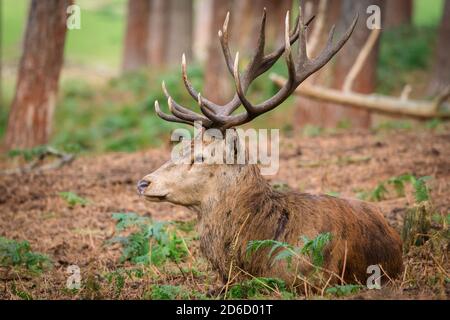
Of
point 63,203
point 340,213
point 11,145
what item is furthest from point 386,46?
point 340,213

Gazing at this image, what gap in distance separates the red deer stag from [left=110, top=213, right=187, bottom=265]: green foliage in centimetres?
90

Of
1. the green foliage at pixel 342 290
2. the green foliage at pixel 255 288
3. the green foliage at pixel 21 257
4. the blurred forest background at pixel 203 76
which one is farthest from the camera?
the blurred forest background at pixel 203 76

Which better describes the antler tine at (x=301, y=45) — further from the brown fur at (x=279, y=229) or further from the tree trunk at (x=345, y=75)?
the tree trunk at (x=345, y=75)

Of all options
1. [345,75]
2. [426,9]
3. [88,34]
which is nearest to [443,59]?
[345,75]

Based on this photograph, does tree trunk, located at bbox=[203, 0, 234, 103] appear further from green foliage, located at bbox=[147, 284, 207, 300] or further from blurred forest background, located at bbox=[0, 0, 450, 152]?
green foliage, located at bbox=[147, 284, 207, 300]

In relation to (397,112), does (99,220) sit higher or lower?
lower

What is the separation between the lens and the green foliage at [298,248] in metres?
5.50

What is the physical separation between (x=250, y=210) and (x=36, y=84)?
7079 millimetres

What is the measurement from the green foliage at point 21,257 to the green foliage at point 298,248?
2.19 meters

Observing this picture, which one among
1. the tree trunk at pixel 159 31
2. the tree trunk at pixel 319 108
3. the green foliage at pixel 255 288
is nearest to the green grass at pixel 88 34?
the tree trunk at pixel 159 31

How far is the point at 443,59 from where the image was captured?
54.9 ft
